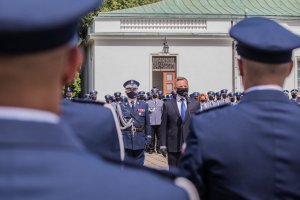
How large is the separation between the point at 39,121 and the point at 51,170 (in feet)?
0.38

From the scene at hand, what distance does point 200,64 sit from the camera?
33.7m

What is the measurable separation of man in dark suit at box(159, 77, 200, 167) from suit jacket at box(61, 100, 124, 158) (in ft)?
22.8

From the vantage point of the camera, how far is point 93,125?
4.01m

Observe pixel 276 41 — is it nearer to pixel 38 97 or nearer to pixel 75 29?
pixel 75 29

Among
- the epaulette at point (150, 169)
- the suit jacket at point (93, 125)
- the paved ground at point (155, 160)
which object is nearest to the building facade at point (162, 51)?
the paved ground at point (155, 160)

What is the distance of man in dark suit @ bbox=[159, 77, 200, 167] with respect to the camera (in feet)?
36.7

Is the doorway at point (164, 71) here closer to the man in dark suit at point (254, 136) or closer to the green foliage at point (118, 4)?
the green foliage at point (118, 4)

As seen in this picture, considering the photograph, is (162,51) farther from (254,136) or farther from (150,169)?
(150,169)

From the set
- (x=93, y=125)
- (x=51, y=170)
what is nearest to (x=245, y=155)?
(x=93, y=125)

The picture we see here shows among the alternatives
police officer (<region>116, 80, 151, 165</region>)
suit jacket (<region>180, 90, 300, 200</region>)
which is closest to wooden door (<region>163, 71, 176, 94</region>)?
→ police officer (<region>116, 80, 151, 165</region>)

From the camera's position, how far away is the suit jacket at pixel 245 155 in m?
3.18

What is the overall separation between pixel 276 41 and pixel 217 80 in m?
30.6

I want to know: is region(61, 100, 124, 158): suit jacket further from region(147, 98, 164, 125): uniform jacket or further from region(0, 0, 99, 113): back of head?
region(147, 98, 164, 125): uniform jacket

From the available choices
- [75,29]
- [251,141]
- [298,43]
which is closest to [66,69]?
[75,29]
